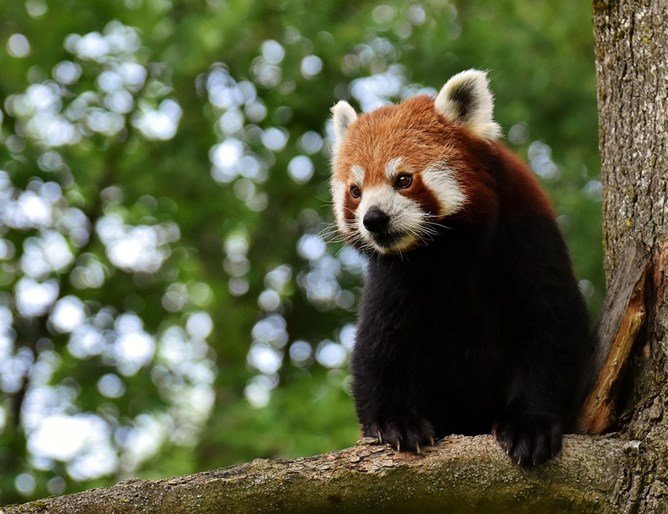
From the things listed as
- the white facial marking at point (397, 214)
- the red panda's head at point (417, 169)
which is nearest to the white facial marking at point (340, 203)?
the red panda's head at point (417, 169)

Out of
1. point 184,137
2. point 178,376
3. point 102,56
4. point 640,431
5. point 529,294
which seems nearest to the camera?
point 640,431

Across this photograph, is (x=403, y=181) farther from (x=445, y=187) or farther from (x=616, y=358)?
(x=616, y=358)

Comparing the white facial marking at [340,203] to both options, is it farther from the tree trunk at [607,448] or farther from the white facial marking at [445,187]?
the tree trunk at [607,448]

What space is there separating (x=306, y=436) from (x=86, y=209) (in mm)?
3536

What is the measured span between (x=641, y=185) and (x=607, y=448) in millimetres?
1026

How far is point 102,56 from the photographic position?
8.31m

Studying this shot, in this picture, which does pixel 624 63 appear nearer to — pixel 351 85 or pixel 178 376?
pixel 351 85

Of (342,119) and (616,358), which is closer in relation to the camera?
(616,358)

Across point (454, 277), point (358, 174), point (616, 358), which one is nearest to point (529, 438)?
point (616, 358)

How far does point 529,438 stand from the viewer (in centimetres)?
313

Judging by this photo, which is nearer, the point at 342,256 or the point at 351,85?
the point at 351,85

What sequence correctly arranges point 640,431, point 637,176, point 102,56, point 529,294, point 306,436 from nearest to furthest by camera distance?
point 640,431 → point 637,176 → point 529,294 → point 306,436 → point 102,56

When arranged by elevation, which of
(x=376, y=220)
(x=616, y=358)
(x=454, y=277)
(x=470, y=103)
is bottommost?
(x=616, y=358)

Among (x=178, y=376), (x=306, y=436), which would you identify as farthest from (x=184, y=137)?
(x=306, y=436)
